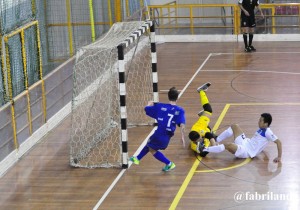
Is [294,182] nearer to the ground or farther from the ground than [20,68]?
nearer to the ground

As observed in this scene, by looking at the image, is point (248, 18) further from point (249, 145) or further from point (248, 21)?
point (249, 145)

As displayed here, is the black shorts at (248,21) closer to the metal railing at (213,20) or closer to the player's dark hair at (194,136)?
the metal railing at (213,20)

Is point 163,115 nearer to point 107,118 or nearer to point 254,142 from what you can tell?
point 254,142

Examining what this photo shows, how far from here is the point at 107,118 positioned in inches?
629

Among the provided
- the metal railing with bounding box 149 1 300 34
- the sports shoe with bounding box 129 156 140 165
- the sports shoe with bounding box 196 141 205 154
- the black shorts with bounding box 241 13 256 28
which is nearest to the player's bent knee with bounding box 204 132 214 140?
the sports shoe with bounding box 196 141 205 154

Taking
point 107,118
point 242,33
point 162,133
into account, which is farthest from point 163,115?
point 242,33

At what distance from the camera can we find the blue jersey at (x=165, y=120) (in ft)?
43.1

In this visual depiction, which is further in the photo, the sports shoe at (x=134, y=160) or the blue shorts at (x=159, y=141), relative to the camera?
the sports shoe at (x=134, y=160)

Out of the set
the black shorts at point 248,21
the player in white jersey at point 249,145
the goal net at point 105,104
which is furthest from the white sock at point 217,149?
the black shorts at point 248,21

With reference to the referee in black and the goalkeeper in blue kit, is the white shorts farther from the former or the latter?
the referee in black

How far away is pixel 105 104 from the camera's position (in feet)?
53.7

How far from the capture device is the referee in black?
22.2 m

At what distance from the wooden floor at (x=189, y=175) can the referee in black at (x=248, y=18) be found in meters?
3.85

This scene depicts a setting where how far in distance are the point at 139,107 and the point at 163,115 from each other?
13.8 ft
